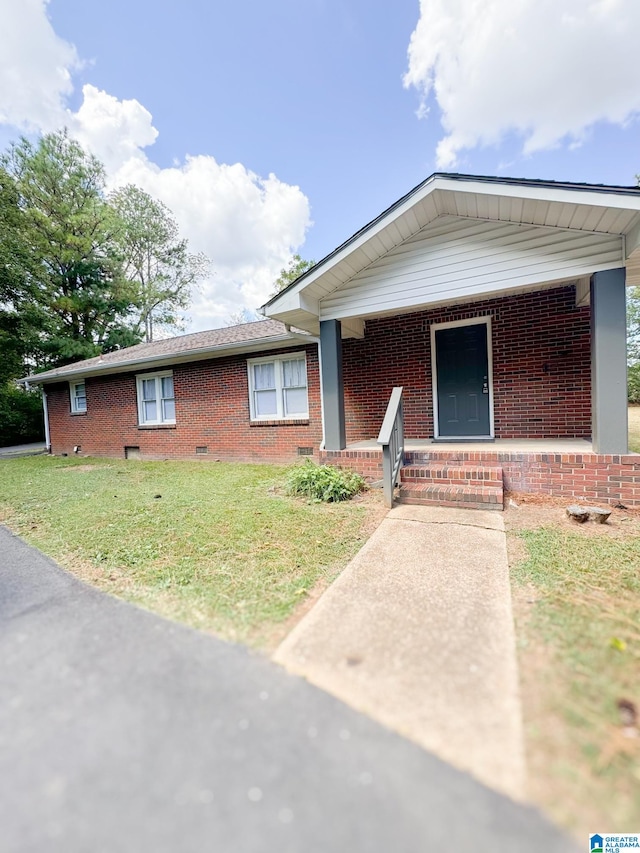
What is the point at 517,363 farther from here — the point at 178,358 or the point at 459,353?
the point at 178,358

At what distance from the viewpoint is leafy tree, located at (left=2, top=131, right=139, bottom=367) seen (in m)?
18.4

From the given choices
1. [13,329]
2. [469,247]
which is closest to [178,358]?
[469,247]

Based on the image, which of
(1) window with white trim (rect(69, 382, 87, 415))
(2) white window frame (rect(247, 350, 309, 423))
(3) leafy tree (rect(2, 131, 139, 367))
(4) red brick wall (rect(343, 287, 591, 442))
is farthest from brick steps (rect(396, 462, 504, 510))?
(3) leafy tree (rect(2, 131, 139, 367))

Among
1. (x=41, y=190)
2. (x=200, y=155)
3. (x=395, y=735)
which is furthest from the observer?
(x=41, y=190)

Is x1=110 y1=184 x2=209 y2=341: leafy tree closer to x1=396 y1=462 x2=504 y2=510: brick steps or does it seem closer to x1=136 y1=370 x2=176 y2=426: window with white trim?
x1=136 y1=370 x2=176 y2=426: window with white trim

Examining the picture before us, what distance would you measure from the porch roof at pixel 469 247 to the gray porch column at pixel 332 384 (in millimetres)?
280

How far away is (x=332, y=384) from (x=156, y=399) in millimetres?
6777

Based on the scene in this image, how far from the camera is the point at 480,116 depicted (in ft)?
30.8

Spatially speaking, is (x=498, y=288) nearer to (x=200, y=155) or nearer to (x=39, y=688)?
(x=39, y=688)

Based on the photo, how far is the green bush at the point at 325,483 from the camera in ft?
17.0

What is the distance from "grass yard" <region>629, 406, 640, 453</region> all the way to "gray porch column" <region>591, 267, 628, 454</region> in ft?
9.85

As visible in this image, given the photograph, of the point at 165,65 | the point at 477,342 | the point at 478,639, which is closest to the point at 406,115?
the point at 165,65

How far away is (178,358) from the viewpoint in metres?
9.47

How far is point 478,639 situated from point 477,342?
5640 millimetres
